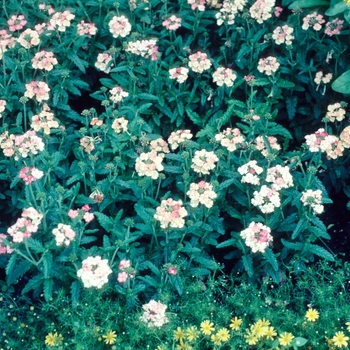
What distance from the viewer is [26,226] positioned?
3.19 m

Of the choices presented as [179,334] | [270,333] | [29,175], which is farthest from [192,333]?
[29,175]

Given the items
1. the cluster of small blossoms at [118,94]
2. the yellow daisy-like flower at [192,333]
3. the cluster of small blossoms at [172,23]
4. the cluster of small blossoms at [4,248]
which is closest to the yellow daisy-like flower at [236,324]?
the yellow daisy-like flower at [192,333]

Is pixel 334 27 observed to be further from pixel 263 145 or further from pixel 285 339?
pixel 285 339

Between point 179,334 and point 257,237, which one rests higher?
point 257,237

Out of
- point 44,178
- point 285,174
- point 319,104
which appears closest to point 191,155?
point 285,174

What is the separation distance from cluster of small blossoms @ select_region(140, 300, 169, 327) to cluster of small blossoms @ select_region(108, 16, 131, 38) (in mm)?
1902

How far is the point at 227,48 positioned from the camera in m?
4.54

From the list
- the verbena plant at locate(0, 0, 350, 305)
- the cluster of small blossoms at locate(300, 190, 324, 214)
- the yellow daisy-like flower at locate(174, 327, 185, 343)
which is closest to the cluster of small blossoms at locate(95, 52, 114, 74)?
the verbena plant at locate(0, 0, 350, 305)

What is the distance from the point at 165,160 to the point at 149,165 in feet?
2.16

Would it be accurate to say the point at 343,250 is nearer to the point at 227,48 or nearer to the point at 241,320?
the point at 241,320

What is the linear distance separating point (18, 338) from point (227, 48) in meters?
2.43

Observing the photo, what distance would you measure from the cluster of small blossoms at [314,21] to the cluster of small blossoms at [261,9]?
0.24m

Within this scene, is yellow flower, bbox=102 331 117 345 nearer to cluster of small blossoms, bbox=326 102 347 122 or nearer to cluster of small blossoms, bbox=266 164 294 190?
cluster of small blossoms, bbox=266 164 294 190

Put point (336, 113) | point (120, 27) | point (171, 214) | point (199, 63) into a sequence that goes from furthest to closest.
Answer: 1. point (120, 27)
2. point (199, 63)
3. point (336, 113)
4. point (171, 214)
